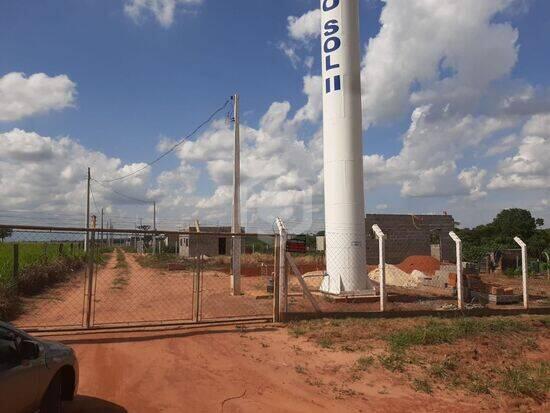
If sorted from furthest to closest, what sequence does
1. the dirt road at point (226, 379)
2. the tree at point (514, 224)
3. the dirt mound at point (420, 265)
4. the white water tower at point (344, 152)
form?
1. the tree at point (514, 224)
2. the dirt mound at point (420, 265)
3. the white water tower at point (344, 152)
4. the dirt road at point (226, 379)

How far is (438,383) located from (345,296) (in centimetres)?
749

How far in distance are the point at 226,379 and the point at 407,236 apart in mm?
33927

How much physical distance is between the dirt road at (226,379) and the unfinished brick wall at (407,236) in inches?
1161

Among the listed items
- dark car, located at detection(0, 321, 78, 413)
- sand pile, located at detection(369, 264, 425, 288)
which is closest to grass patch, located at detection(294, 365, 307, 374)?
dark car, located at detection(0, 321, 78, 413)

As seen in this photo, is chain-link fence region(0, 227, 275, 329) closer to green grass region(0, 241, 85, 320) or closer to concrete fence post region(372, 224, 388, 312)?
green grass region(0, 241, 85, 320)

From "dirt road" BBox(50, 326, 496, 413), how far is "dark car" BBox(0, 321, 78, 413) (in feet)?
2.23

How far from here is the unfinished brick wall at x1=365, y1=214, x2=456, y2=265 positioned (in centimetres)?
3859

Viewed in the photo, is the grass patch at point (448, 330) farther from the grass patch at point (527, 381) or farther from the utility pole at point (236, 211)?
the utility pole at point (236, 211)

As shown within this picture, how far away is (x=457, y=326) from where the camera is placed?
10.9 metres

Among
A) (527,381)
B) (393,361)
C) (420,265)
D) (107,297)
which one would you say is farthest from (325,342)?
(420,265)

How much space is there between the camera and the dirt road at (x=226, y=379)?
6602 mm

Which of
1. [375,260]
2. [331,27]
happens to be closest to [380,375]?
[331,27]

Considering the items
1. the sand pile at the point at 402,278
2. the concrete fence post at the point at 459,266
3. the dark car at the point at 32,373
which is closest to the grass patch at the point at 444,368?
the concrete fence post at the point at 459,266

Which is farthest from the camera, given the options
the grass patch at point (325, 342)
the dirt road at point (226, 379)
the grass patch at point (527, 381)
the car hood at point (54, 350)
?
the grass patch at point (325, 342)
